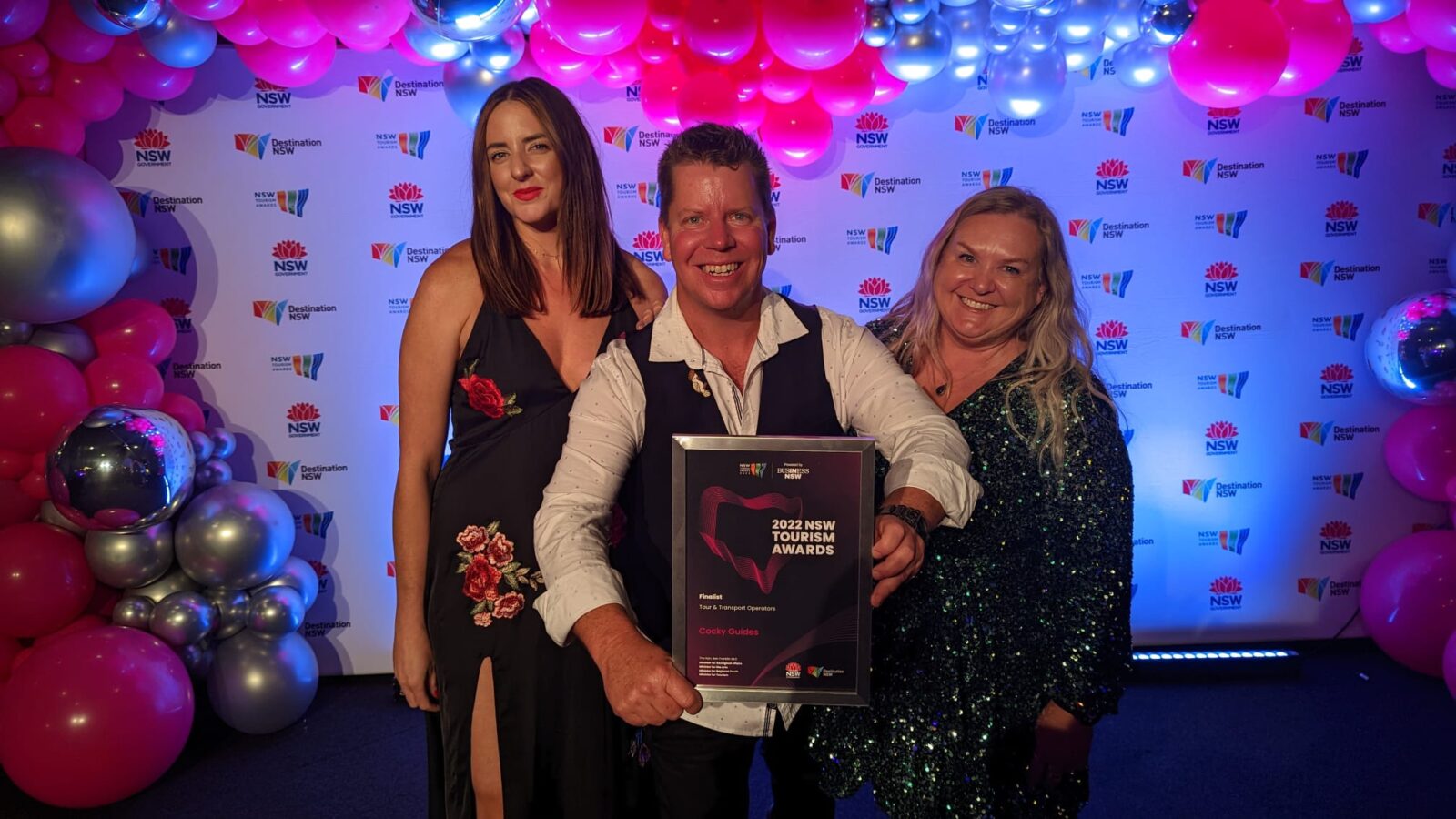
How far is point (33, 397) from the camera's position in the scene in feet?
10.4

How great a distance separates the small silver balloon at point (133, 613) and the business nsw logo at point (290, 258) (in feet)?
4.90

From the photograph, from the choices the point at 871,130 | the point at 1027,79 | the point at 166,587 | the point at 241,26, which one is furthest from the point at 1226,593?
the point at 241,26

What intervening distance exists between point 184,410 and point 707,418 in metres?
2.93

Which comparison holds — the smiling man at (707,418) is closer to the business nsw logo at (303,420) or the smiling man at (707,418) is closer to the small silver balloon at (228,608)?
the small silver balloon at (228,608)

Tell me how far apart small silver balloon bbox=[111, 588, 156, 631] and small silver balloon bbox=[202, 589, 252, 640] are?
0.69 feet

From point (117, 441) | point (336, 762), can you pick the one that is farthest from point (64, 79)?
point (336, 762)

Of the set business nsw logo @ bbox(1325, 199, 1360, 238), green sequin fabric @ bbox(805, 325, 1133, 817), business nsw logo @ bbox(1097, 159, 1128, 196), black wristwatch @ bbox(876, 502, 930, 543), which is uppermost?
business nsw logo @ bbox(1097, 159, 1128, 196)

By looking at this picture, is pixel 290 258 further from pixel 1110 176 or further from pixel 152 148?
pixel 1110 176

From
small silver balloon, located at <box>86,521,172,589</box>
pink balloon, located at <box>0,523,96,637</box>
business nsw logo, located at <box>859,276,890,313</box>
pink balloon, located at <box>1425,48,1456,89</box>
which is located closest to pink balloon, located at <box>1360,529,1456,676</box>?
pink balloon, located at <box>1425,48,1456,89</box>

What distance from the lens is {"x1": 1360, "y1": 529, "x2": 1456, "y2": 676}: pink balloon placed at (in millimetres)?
3746

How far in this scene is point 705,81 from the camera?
3432 mm

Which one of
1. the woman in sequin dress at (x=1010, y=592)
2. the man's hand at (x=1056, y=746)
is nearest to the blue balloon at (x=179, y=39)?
the woman in sequin dress at (x=1010, y=592)

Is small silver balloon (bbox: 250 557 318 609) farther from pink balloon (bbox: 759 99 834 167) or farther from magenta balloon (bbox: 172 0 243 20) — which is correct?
pink balloon (bbox: 759 99 834 167)

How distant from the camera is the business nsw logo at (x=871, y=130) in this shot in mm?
4078
